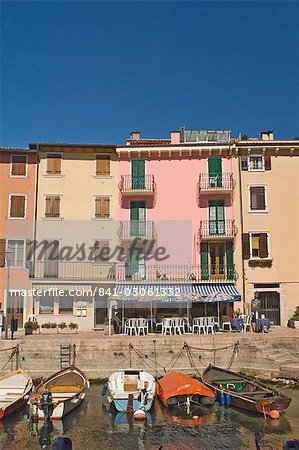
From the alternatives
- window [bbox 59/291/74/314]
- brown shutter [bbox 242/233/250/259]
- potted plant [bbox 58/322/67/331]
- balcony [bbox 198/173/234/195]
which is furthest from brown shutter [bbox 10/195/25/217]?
brown shutter [bbox 242/233/250/259]

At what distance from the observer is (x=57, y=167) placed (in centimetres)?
3262

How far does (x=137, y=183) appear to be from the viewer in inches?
1277

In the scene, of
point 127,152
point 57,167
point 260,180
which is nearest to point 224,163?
point 260,180

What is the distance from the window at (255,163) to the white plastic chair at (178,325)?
12.1 metres

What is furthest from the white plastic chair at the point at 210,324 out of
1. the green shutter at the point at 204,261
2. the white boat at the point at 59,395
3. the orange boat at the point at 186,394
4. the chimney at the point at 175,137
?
the chimney at the point at 175,137

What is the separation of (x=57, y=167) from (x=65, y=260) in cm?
669

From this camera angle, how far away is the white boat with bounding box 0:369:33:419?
17.6 metres

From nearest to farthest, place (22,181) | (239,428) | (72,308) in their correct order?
(239,428) → (72,308) → (22,181)

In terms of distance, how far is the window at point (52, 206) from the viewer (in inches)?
1266

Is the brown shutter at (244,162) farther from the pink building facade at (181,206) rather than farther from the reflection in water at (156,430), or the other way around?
the reflection in water at (156,430)

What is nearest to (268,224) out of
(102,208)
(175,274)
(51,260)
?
(175,274)

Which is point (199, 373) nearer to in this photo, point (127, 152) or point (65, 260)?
point (65, 260)

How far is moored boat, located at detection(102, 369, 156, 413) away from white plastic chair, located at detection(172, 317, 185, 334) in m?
6.81

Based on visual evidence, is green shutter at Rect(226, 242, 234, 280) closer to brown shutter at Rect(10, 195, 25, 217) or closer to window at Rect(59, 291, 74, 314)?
window at Rect(59, 291, 74, 314)
